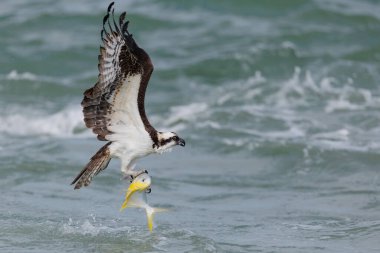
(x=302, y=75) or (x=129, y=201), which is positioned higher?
(x=302, y=75)

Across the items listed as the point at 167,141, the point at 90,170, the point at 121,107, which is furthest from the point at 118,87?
the point at 90,170

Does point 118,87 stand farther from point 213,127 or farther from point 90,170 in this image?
point 213,127

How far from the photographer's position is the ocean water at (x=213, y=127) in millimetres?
9461

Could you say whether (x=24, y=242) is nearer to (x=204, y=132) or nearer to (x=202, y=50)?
(x=204, y=132)

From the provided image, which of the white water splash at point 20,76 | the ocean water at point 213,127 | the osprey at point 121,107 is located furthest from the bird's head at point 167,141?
the white water splash at point 20,76

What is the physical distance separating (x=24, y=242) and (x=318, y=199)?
162 inches

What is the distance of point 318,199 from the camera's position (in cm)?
1130

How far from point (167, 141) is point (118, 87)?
0.69 m

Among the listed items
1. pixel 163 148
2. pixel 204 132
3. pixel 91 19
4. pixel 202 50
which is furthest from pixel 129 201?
pixel 91 19

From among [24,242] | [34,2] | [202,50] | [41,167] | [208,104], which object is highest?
[34,2]

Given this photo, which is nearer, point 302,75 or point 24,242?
point 24,242

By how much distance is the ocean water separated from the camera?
9.46 metres

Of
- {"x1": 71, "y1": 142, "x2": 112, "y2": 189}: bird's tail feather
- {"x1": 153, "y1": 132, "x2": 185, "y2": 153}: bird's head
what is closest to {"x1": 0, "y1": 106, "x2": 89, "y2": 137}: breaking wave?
{"x1": 71, "y1": 142, "x2": 112, "y2": 189}: bird's tail feather

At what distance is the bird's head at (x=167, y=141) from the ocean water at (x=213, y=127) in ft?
3.19
